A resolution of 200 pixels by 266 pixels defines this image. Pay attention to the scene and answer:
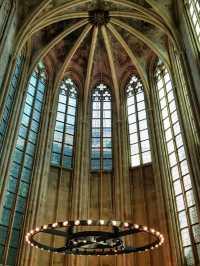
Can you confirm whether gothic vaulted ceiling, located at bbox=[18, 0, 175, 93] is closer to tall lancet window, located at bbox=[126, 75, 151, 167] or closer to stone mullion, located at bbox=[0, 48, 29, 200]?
tall lancet window, located at bbox=[126, 75, 151, 167]

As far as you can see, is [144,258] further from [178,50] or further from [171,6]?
[171,6]

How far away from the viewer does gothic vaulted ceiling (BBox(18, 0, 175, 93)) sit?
1892 centimetres

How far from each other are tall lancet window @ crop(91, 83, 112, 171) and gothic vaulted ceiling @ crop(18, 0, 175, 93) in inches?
38.3

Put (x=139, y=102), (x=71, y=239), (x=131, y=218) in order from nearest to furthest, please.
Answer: (x=71, y=239) → (x=131, y=218) → (x=139, y=102)

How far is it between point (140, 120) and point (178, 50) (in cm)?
553

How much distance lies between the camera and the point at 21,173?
17.2 metres

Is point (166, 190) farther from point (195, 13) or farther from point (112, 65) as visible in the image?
point (112, 65)

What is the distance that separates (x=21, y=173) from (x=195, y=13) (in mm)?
11651

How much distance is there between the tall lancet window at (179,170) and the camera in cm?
1480

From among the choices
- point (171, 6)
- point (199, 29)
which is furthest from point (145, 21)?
point (199, 29)

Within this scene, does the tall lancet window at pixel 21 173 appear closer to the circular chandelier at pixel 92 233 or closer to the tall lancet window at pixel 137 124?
the circular chandelier at pixel 92 233

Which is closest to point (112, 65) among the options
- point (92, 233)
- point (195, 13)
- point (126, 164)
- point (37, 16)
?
point (37, 16)

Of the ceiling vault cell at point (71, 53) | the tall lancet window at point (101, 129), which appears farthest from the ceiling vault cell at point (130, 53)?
the tall lancet window at point (101, 129)

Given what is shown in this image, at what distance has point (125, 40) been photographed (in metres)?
22.6
